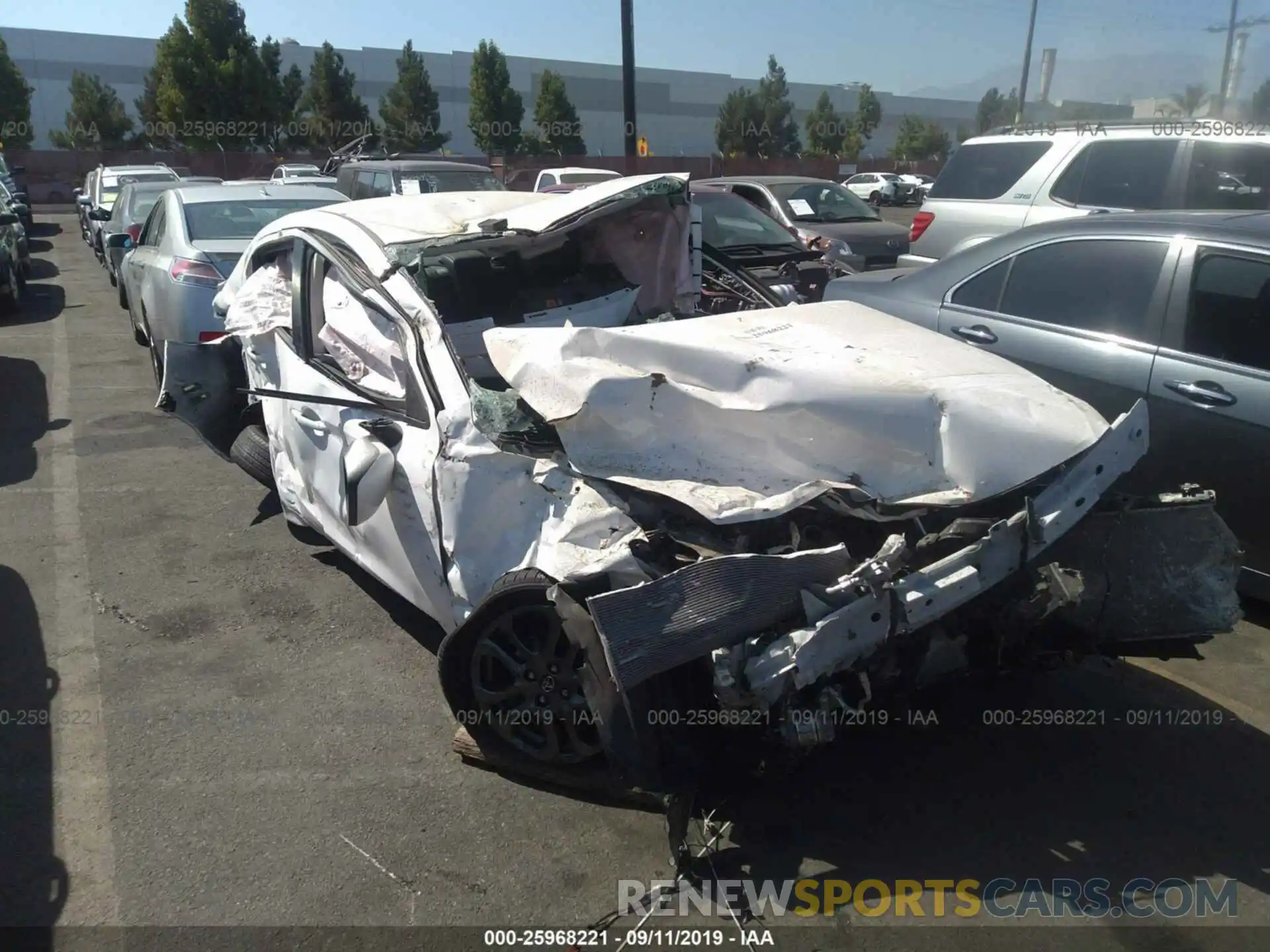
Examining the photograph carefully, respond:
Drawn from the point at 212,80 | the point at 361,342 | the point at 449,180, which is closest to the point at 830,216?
the point at 449,180

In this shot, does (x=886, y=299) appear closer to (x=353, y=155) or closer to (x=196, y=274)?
(x=196, y=274)

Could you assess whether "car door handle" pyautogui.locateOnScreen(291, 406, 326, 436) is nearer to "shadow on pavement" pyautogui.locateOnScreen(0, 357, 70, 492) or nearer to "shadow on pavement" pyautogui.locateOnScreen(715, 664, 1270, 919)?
"shadow on pavement" pyautogui.locateOnScreen(715, 664, 1270, 919)

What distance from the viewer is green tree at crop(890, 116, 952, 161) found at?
55.6 m

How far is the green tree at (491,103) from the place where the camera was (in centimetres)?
4572

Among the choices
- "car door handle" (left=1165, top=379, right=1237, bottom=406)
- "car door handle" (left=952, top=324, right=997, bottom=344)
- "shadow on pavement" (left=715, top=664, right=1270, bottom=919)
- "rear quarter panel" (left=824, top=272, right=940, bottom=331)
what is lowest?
"shadow on pavement" (left=715, top=664, right=1270, bottom=919)

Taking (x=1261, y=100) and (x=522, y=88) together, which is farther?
(x=522, y=88)

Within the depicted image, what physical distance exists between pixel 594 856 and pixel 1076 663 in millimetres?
1701

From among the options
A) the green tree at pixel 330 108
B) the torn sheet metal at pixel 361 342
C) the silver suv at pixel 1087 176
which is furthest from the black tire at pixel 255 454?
the green tree at pixel 330 108

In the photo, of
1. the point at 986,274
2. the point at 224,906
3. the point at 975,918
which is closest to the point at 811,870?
the point at 975,918

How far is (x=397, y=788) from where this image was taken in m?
3.29

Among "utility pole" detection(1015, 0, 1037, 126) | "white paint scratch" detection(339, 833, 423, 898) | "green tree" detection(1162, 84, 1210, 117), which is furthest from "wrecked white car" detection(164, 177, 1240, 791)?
"utility pole" detection(1015, 0, 1037, 126)

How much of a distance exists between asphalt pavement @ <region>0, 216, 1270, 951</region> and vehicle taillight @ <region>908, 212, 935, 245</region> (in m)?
5.71

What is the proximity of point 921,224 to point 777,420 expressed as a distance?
702cm

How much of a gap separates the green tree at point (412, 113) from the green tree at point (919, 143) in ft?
84.4
